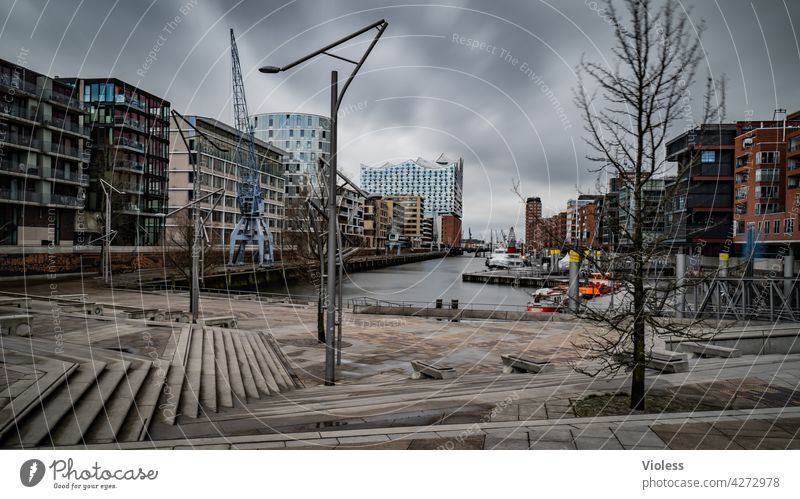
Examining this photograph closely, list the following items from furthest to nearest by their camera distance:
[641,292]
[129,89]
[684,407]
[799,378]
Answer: [129,89]
[799,378]
[684,407]
[641,292]

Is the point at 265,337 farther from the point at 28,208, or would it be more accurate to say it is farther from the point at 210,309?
the point at 210,309

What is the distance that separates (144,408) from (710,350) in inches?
518

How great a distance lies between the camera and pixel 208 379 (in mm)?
8922

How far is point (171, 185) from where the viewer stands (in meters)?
66.0

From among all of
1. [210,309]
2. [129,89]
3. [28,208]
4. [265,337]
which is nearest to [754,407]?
[265,337]

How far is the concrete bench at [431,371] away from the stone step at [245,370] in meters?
3.96

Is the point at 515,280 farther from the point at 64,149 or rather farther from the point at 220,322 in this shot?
the point at 64,149

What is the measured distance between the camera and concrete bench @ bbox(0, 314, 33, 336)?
1116cm

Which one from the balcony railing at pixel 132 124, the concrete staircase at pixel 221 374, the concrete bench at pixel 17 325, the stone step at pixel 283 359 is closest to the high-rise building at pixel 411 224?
the balcony railing at pixel 132 124

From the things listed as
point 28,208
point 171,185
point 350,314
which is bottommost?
point 350,314

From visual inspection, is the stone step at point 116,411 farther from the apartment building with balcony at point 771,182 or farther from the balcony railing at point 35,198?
the apartment building with balcony at point 771,182

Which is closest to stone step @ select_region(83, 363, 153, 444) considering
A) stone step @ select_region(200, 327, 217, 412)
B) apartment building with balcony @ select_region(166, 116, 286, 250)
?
stone step @ select_region(200, 327, 217, 412)

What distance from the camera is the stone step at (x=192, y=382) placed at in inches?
279
